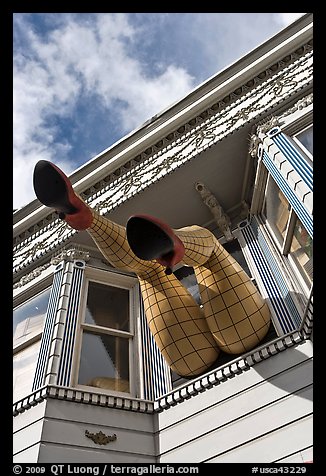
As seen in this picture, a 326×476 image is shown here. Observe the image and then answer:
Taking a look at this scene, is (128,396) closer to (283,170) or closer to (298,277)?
(298,277)

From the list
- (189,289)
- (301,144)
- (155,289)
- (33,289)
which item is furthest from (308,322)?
(33,289)

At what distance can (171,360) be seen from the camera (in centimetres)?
495

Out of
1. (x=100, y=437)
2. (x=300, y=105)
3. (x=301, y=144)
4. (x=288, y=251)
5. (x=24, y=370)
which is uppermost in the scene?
(x=300, y=105)

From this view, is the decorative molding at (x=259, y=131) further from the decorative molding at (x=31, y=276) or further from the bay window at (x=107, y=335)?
the decorative molding at (x=31, y=276)

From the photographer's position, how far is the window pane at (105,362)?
16.9 feet

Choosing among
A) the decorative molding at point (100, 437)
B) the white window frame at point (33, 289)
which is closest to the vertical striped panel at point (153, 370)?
the decorative molding at point (100, 437)

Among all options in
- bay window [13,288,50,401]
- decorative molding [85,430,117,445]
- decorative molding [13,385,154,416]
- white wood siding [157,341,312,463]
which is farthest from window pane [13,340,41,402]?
white wood siding [157,341,312,463]

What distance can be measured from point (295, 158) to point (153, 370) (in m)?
2.89

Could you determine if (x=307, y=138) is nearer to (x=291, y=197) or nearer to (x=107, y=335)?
(x=291, y=197)

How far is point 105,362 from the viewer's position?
5379 millimetres

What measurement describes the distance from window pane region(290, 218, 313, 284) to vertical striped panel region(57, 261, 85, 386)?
107 inches

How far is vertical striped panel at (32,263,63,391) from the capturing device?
500cm

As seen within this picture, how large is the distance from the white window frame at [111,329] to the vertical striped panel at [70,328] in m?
0.06
